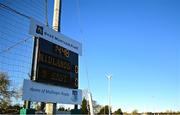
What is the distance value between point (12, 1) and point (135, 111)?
82.2 m

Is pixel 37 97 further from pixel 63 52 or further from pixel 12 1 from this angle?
pixel 12 1

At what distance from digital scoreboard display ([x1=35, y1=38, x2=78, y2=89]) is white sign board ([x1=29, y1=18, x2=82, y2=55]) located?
186mm

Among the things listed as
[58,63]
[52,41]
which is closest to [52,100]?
[58,63]

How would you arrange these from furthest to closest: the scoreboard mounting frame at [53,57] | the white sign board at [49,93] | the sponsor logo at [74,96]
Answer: the sponsor logo at [74,96] → the scoreboard mounting frame at [53,57] → the white sign board at [49,93]

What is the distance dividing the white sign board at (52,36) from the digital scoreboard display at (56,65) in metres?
0.19

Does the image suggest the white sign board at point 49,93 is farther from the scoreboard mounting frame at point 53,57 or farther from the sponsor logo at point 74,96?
the scoreboard mounting frame at point 53,57

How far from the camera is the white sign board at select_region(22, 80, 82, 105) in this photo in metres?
10.5

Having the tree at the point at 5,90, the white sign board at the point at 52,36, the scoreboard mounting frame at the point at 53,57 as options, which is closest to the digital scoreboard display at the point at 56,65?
the scoreboard mounting frame at the point at 53,57

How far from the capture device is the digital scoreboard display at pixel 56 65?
11.3 meters

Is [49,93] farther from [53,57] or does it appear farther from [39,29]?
[39,29]

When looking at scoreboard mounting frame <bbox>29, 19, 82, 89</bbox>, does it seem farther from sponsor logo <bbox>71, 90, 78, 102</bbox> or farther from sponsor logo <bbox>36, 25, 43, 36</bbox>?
sponsor logo <bbox>71, 90, 78, 102</bbox>

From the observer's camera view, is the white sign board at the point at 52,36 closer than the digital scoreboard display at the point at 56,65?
Yes

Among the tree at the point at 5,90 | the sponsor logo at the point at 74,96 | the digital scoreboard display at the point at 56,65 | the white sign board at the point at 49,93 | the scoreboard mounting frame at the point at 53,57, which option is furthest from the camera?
the tree at the point at 5,90

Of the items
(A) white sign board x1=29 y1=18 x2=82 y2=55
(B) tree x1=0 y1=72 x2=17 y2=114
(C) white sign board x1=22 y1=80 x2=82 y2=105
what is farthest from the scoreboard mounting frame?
(B) tree x1=0 y1=72 x2=17 y2=114
